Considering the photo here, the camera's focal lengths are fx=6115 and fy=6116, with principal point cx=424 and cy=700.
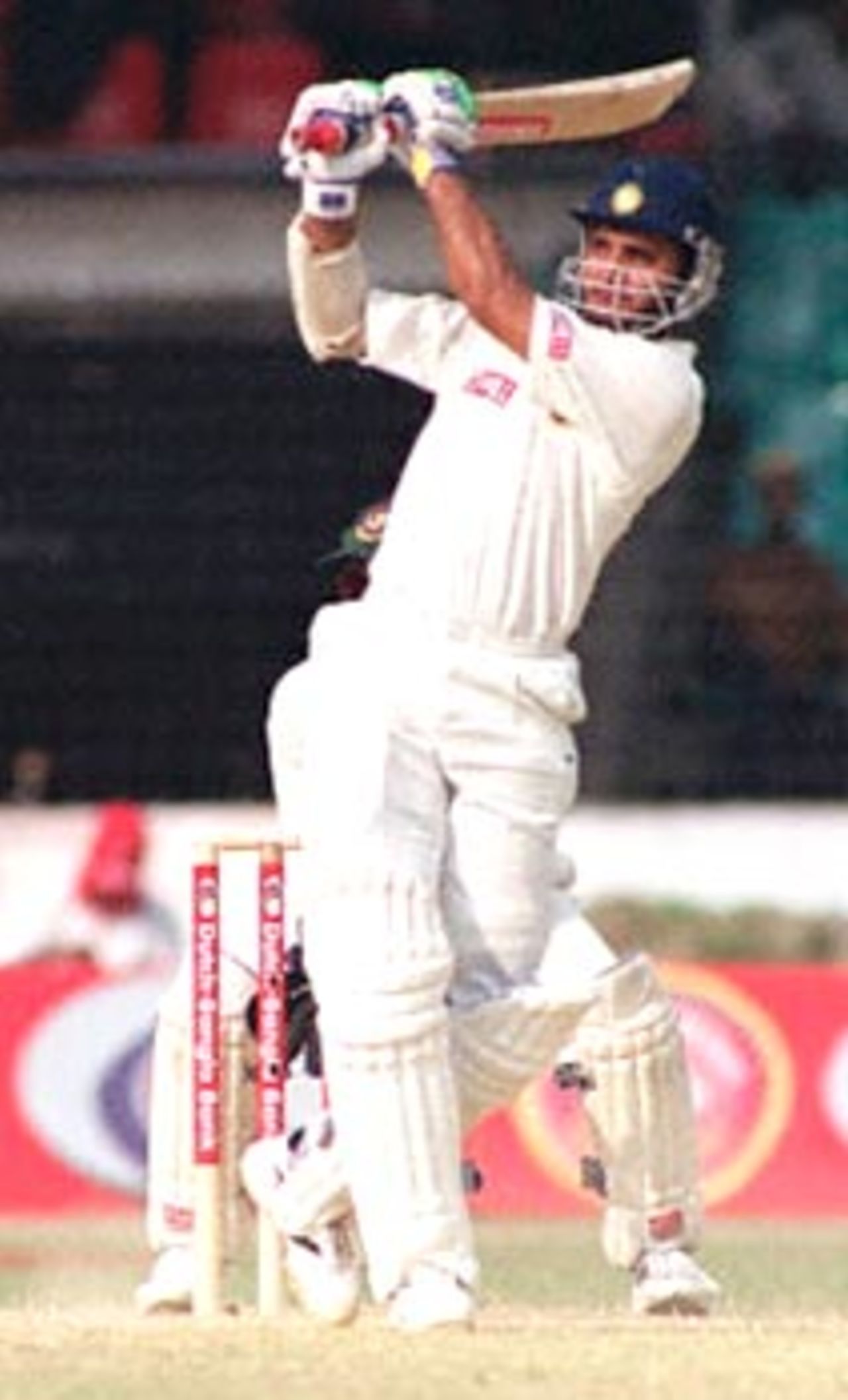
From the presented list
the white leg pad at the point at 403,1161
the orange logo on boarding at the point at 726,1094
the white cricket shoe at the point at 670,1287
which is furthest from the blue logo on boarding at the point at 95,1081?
the white leg pad at the point at 403,1161

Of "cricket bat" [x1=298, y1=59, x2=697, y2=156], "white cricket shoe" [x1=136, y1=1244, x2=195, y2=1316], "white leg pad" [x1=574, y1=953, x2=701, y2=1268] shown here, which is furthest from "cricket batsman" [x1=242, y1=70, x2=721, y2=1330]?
"white cricket shoe" [x1=136, y1=1244, x2=195, y2=1316]

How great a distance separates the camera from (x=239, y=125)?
18.7m

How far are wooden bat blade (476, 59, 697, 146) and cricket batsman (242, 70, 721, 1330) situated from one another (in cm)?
37

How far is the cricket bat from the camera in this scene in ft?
30.9

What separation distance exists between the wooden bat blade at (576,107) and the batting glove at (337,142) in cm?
44

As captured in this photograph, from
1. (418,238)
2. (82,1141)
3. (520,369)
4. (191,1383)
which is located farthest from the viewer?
(418,238)

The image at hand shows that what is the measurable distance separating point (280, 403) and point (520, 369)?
10.0m

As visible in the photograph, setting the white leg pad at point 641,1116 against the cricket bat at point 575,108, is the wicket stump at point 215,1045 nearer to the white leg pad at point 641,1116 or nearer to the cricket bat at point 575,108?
the white leg pad at point 641,1116

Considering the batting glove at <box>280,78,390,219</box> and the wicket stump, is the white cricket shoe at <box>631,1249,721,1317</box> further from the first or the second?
the batting glove at <box>280,78,390,219</box>

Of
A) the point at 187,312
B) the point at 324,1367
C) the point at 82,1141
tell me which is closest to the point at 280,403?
the point at 187,312

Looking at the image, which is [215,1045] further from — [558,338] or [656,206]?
[656,206]

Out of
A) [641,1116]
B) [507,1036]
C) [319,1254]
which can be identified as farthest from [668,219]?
[319,1254]

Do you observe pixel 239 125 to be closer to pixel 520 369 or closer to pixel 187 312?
pixel 187 312

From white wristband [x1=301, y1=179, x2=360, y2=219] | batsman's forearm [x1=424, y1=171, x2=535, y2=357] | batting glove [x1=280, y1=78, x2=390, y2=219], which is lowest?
batsman's forearm [x1=424, y1=171, x2=535, y2=357]
